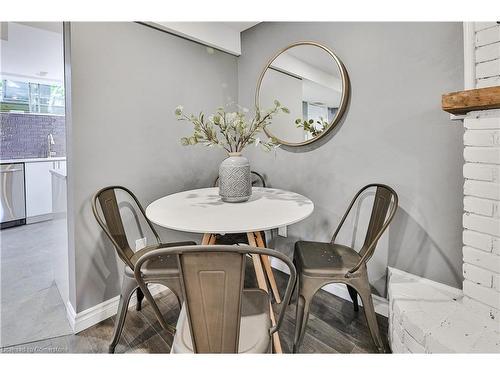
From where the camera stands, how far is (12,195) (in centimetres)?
358

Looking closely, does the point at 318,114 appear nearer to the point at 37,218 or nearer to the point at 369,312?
the point at 369,312

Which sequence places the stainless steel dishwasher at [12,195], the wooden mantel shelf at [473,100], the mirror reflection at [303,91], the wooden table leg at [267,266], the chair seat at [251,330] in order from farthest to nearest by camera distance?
the stainless steel dishwasher at [12,195]
the mirror reflection at [303,91]
the wooden table leg at [267,266]
the wooden mantel shelf at [473,100]
the chair seat at [251,330]

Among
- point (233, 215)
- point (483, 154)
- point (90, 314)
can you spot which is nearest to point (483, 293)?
point (483, 154)

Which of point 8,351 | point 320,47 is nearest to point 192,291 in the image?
point 8,351

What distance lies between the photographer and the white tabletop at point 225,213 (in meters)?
1.21

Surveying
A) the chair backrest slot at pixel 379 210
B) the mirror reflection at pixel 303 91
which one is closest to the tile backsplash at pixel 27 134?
the mirror reflection at pixel 303 91

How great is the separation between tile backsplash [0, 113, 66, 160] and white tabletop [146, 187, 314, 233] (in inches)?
122

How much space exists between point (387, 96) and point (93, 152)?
1.92 m

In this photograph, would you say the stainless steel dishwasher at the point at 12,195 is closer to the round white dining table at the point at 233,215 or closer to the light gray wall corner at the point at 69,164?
the light gray wall corner at the point at 69,164

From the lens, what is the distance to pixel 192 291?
784 mm

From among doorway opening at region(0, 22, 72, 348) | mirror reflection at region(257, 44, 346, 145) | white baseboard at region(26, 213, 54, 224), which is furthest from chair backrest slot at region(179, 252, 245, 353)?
white baseboard at region(26, 213, 54, 224)

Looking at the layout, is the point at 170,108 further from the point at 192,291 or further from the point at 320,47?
the point at 192,291

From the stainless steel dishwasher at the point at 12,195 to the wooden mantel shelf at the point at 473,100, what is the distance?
486 centimetres

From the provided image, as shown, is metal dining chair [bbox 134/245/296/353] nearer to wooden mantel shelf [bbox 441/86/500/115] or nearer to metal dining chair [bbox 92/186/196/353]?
metal dining chair [bbox 92/186/196/353]
